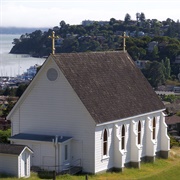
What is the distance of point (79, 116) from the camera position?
32062mm

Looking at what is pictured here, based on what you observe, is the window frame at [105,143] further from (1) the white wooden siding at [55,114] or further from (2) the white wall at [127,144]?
(1) the white wooden siding at [55,114]

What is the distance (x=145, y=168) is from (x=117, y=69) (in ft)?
17.7

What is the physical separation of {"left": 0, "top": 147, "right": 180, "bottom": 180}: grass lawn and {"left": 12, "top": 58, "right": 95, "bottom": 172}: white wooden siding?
113 cm

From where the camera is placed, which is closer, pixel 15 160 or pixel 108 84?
pixel 15 160

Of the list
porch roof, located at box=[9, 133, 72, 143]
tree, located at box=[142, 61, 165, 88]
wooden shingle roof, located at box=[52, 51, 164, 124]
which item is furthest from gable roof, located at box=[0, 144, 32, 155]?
tree, located at box=[142, 61, 165, 88]

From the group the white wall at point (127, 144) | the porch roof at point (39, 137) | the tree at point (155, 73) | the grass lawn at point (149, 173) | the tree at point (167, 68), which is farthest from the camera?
the tree at point (167, 68)

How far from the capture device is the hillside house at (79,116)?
31953 millimetres

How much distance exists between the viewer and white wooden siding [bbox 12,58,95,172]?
105 feet

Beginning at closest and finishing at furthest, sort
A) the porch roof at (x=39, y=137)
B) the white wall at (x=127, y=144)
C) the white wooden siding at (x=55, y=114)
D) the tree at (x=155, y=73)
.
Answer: the porch roof at (x=39, y=137) → the white wooden siding at (x=55, y=114) → the white wall at (x=127, y=144) → the tree at (x=155, y=73)

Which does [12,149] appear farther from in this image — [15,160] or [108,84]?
[108,84]

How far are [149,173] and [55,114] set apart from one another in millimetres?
5729

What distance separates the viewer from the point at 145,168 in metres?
35.6

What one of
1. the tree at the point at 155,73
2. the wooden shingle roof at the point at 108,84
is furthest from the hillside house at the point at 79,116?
the tree at the point at 155,73

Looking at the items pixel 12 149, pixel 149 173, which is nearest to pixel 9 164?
pixel 12 149
